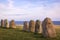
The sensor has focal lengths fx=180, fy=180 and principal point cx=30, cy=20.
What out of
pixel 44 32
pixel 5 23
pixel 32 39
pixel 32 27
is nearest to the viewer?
pixel 32 39

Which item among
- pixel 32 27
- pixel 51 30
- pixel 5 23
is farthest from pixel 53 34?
pixel 5 23

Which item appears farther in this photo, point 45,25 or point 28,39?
point 45,25

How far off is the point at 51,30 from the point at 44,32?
3.52ft

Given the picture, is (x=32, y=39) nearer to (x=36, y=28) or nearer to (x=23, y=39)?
(x=23, y=39)

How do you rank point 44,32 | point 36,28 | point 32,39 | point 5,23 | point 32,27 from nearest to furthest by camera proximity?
1. point 32,39
2. point 44,32
3. point 36,28
4. point 32,27
5. point 5,23

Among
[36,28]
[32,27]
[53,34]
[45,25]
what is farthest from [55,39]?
[32,27]

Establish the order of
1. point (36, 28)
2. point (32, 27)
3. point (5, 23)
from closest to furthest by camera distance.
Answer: point (36, 28), point (32, 27), point (5, 23)

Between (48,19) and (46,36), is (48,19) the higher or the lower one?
the higher one

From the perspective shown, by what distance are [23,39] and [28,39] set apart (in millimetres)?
596

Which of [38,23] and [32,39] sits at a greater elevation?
[38,23]

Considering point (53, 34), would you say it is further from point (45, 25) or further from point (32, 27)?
point (32, 27)

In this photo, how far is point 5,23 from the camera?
4162 centimetres

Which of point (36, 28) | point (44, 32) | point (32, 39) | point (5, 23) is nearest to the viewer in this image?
point (32, 39)

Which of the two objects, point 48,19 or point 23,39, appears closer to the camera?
point 23,39
